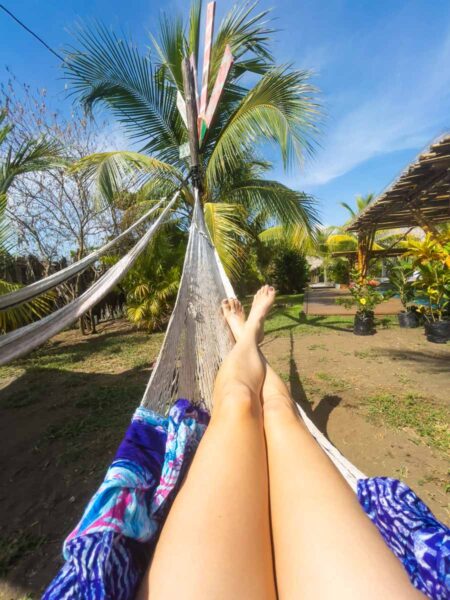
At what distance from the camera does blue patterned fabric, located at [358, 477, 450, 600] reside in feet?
1.49

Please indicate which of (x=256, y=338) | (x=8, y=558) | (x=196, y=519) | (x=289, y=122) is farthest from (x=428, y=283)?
(x=8, y=558)

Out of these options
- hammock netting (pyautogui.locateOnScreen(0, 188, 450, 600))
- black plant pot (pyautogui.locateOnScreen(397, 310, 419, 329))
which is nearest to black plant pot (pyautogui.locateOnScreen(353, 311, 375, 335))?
black plant pot (pyautogui.locateOnScreen(397, 310, 419, 329))

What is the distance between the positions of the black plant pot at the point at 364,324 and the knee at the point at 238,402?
297 centimetres

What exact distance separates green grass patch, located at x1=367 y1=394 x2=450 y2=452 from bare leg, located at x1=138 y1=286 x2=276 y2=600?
1153mm

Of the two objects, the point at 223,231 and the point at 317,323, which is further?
the point at 317,323

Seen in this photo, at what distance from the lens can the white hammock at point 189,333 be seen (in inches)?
39.1

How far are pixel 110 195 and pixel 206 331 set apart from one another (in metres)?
2.24

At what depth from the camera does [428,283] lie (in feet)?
10.7

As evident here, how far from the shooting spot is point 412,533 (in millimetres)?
519

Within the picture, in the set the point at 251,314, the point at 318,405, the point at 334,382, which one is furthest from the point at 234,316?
the point at 334,382

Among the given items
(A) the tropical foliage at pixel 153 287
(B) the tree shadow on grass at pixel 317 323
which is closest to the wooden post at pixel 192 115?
(B) the tree shadow on grass at pixel 317 323

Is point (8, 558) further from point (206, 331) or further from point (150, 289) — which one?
point (150, 289)

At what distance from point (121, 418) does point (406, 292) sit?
358 cm

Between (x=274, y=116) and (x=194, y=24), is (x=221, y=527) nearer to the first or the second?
(x=274, y=116)
